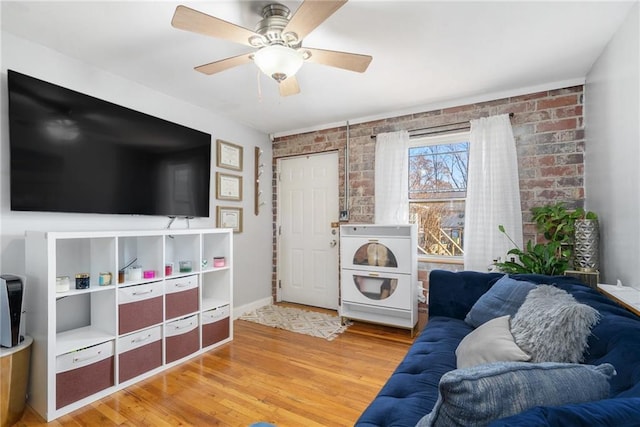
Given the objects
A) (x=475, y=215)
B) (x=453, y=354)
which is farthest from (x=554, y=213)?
(x=453, y=354)

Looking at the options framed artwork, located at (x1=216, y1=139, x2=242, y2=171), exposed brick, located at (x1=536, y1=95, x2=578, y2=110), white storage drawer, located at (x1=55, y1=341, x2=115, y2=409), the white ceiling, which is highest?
the white ceiling

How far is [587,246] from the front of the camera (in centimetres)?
227

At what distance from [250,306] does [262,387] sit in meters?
1.84

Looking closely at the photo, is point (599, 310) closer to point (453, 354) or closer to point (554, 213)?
point (453, 354)

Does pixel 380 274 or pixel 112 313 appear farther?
pixel 380 274

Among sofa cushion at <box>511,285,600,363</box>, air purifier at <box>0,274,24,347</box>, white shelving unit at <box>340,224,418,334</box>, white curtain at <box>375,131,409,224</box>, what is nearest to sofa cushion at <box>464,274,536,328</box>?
sofa cushion at <box>511,285,600,363</box>

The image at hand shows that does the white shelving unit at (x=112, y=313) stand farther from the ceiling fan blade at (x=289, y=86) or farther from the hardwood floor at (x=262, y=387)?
the ceiling fan blade at (x=289, y=86)

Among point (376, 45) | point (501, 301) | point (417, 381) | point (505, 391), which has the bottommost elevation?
point (417, 381)

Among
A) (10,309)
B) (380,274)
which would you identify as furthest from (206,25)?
(380,274)

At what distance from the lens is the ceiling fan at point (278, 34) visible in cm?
149

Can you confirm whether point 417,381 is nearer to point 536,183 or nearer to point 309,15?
point 309,15

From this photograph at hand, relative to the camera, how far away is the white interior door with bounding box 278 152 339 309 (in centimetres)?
404

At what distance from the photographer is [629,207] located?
188 centimetres

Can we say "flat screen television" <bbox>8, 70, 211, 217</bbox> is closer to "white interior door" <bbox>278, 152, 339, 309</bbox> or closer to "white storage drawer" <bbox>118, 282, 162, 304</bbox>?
"white storage drawer" <bbox>118, 282, 162, 304</bbox>
